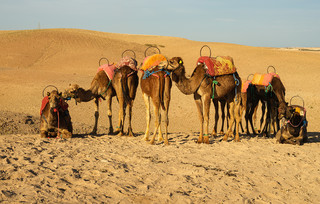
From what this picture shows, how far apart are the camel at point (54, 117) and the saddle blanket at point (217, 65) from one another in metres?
4.17

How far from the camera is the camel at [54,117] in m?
9.85

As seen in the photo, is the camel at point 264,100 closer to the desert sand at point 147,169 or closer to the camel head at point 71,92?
the desert sand at point 147,169

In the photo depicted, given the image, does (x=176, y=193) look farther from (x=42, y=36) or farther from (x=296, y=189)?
(x=42, y=36)

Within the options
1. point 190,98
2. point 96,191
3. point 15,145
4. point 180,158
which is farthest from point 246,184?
point 190,98

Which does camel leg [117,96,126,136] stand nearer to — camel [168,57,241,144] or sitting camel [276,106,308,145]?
camel [168,57,241,144]

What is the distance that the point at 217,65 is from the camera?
10766 mm

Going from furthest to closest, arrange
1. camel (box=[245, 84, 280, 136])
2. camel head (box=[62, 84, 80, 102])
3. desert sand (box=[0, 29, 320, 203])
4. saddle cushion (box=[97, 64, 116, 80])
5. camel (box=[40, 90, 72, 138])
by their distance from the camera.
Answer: camel (box=[245, 84, 280, 136])
saddle cushion (box=[97, 64, 116, 80])
camel head (box=[62, 84, 80, 102])
camel (box=[40, 90, 72, 138])
desert sand (box=[0, 29, 320, 203])

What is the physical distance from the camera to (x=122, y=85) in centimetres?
1120

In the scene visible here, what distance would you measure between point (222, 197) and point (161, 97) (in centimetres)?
453

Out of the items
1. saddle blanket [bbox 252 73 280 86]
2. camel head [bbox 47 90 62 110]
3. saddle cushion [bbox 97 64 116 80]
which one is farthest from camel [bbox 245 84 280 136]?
camel head [bbox 47 90 62 110]

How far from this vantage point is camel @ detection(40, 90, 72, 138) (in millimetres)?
9852

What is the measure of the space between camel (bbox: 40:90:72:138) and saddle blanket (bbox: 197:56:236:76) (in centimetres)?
417

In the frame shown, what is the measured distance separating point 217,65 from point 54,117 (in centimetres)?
490

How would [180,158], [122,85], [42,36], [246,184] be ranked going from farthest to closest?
[42,36] → [122,85] → [180,158] → [246,184]
